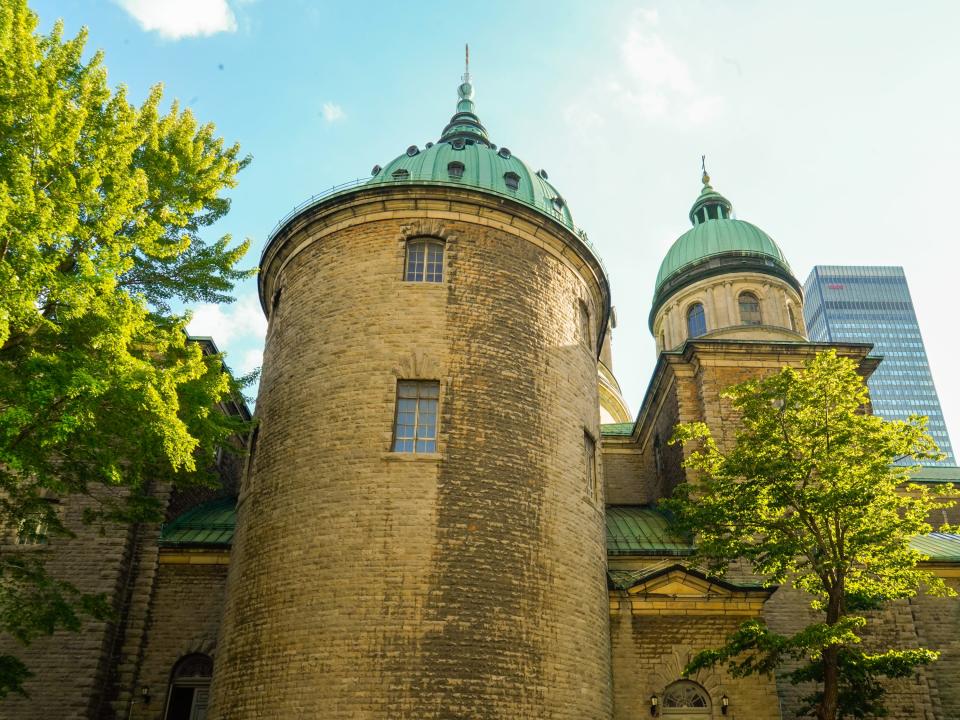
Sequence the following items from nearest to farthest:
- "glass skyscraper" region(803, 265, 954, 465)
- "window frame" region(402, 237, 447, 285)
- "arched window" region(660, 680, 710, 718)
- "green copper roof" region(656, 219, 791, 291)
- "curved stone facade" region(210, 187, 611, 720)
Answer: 1. "curved stone facade" region(210, 187, 611, 720)
2. "arched window" region(660, 680, 710, 718)
3. "window frame" region(402, 237, 447, 285)
4. "green copper roof" region(656, 219, 791, 291)
5. "glass skyscraper" region(803, 265, 954, 465)

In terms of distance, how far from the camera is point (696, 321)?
32.6 meters

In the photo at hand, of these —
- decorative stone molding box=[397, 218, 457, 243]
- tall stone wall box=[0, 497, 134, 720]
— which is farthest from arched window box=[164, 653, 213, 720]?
decorative stone molding box=[397, 218, 457, 243]

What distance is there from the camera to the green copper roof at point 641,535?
846 inches

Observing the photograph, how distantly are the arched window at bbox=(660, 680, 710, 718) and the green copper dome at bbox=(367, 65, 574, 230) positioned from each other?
38.1 feet

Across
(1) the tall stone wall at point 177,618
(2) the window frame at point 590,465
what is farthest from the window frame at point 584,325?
(1) the tall stone wall at point 177,618

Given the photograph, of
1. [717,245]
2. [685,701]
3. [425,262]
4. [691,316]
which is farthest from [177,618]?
[717,245]

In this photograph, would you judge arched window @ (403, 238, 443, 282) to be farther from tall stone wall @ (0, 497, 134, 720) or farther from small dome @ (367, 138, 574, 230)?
tall stone wall @ (0, 497, 134, 720)

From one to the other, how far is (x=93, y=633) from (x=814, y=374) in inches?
673

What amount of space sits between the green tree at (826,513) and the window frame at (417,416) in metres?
5.82

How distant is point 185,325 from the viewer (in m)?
14.0

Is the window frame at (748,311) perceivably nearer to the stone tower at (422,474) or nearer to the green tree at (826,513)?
the stone tower at (422,474)

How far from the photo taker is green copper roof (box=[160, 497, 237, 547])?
65.5 ft

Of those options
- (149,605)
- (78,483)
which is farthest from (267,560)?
(149,605)

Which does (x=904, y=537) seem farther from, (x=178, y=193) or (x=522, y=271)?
(x=178, y=193)
